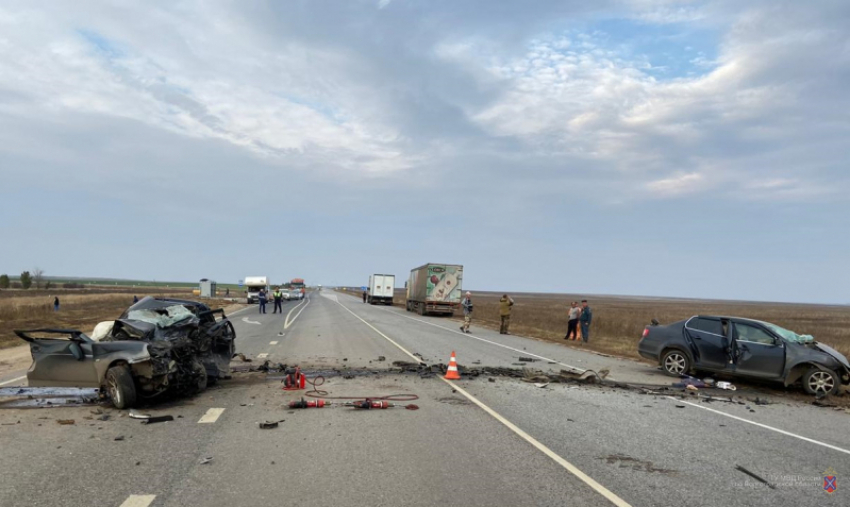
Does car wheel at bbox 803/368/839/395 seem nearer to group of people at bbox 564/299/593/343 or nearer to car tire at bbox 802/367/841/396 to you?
car tire at bbox 802/367/841/396

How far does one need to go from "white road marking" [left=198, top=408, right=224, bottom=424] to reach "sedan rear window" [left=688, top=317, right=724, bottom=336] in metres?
10.8

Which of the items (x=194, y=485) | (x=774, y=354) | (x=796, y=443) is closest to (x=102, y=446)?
(x=194, y=485)

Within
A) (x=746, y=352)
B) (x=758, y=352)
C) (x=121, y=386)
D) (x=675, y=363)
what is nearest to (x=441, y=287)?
(x=675, y=363)

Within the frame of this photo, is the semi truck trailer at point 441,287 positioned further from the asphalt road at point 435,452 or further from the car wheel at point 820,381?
the asphalt road at point 435,452

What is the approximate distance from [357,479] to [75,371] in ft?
17.9

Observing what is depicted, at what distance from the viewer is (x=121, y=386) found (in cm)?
793

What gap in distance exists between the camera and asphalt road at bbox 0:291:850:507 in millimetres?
4852

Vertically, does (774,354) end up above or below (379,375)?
above

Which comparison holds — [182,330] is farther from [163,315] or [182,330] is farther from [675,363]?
[675,363]

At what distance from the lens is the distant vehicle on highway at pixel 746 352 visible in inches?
442

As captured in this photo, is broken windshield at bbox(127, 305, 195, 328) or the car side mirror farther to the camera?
broken windshield at bbox(127, 305, 195, 328)

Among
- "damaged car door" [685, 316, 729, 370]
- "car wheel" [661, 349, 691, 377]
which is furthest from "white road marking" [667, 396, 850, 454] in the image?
"car wheel" [661, 349, 691, 377]

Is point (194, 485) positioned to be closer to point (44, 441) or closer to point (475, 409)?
point (44, 441)

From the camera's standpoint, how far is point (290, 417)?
779 cm
